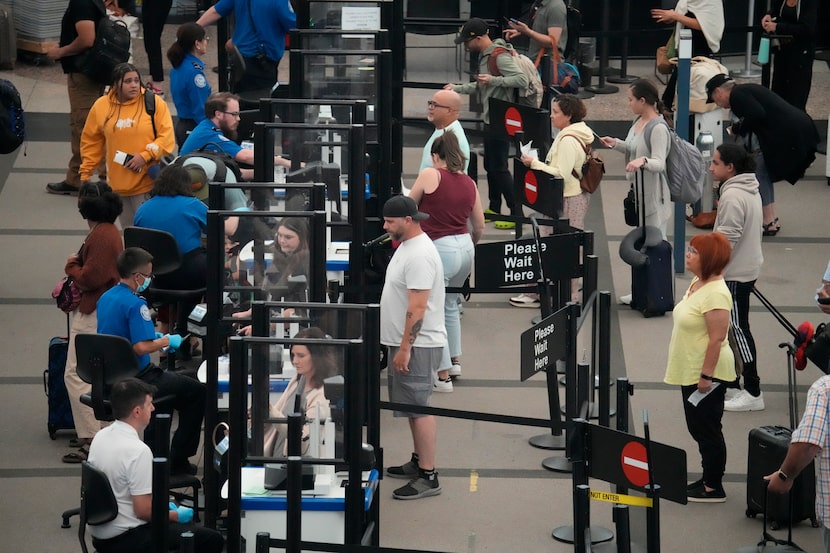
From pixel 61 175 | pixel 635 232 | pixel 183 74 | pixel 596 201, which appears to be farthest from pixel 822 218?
pixel 61 175

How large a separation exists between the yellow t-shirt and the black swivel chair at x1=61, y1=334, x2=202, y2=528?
2790mm

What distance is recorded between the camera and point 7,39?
17.6 m

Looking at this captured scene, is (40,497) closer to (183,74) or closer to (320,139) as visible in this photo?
(320,139)

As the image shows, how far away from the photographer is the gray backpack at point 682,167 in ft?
36.4

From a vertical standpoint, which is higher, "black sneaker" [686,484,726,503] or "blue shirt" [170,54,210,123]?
"blue shirt" [170,54,210,123]

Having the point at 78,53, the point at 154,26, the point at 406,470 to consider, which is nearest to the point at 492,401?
the point at 406,470

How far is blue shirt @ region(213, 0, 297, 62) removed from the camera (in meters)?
14.0

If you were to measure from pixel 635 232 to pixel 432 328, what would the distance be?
3.50 m

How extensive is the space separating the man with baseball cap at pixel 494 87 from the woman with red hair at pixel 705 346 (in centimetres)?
471

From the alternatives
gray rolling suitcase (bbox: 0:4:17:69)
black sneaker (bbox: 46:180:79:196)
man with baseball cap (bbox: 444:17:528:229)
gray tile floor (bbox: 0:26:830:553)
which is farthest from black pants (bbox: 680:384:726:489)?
gray rolling suitcase (bbox: 0:4:17:69)

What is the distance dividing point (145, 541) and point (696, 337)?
3283mm

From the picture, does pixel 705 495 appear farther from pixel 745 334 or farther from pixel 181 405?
pixel 181 405

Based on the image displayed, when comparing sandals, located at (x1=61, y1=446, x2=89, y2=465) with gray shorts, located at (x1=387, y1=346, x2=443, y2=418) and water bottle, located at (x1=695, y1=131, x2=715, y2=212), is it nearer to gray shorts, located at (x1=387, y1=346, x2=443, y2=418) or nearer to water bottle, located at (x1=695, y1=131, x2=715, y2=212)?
gray shorts, located at (x1=387, y1=346, x2=443, y2=418)

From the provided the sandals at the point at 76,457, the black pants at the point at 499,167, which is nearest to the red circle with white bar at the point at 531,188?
the black pants at the point at 499,167
